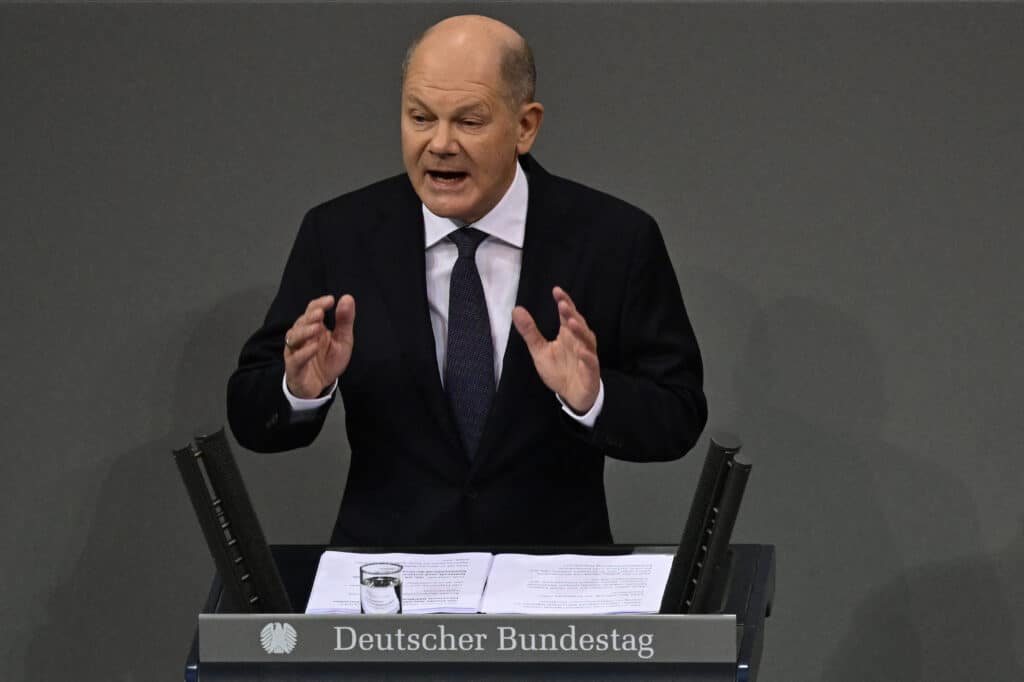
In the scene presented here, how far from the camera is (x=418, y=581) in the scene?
9.62ft

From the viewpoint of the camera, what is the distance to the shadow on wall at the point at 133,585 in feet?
15.0

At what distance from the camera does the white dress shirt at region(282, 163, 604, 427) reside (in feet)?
11.4

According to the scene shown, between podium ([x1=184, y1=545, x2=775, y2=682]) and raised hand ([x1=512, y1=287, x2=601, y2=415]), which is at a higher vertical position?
raised hand ([x1=512, y1=287, x2=601, y2=415])

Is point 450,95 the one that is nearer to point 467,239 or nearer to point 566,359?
point 467,239

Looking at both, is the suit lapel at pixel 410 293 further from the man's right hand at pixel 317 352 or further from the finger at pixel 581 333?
the finger at pixel 581 333

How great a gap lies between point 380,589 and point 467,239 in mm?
882

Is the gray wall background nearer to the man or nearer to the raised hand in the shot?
the man

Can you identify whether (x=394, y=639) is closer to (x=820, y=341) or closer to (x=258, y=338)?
(x=258, y=338)

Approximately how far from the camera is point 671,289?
3555 millimetres

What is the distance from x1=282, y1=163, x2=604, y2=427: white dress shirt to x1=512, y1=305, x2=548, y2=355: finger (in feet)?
1.07

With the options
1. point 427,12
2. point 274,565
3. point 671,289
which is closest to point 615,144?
point 427,12

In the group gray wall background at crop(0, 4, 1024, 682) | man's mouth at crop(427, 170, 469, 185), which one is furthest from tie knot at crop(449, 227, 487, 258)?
gray wall background at crop(0, 4, 1024, 682)

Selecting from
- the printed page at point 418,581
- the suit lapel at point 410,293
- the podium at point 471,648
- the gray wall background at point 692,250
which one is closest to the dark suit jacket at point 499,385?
the suit lapel at point 410,293

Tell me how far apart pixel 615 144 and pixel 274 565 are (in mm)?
1838
